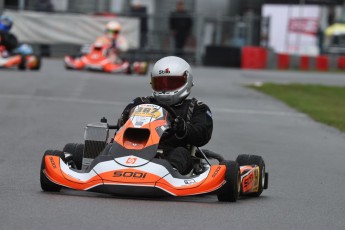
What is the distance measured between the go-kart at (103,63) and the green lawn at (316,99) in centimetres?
361

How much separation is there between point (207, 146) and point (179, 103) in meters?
3.88

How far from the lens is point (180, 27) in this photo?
32.7m

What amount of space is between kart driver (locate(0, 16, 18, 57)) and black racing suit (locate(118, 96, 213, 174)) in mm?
16347

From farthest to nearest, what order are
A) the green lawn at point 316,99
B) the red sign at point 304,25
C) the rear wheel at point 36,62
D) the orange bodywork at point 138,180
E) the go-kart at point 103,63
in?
the red sign at point 304,25, the go-kart at point 103,63, the rear wheel at point 36,62, the green lawn at point 316,99, the orange bodywork at point 138,180

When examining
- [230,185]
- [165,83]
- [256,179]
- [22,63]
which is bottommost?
[22,63]

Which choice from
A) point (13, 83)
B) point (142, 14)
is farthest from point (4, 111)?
point (142, 14)

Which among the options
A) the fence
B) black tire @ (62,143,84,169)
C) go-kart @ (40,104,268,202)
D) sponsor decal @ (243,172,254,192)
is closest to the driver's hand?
go-kart @ (40,104,268,202)

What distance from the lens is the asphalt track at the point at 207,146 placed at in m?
6.41

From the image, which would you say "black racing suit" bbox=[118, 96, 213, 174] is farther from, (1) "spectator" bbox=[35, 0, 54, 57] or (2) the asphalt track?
(1) "spectator" bbox=[35, 0, 54, 57]

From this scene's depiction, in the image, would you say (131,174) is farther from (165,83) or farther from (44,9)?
(44,9)

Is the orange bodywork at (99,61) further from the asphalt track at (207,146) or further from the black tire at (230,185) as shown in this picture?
the black tire at (230,185)

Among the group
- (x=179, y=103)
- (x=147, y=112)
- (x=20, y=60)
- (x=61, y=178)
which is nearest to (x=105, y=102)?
(x=20, y=60)

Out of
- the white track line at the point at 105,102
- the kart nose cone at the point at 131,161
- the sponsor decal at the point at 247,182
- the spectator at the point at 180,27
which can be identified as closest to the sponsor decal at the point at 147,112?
the kart nose cone at the point at 131,161

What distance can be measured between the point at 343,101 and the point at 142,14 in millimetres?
12993
